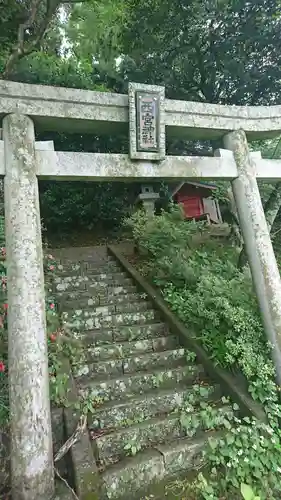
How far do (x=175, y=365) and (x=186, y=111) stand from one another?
3099mm

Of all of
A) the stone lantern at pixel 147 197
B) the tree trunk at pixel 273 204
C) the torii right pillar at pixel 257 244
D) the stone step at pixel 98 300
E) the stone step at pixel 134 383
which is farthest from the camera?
the stone lantern at pixel 147 197

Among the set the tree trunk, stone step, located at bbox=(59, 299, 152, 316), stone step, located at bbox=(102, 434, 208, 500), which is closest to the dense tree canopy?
the tree trunk

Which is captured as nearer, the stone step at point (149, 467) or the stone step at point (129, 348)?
the stone step at point (149, 467)

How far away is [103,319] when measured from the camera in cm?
442

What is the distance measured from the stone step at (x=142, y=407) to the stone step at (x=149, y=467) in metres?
0.34

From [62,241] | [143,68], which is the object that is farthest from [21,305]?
[143,68]

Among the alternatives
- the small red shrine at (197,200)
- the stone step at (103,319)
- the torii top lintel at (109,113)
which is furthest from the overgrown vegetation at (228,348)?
the small red shrine at (197,200)

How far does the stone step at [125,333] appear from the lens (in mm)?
4051

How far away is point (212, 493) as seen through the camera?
2.55 m

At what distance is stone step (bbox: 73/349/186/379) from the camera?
3557 mm

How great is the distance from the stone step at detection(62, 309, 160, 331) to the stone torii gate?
1.65 meters

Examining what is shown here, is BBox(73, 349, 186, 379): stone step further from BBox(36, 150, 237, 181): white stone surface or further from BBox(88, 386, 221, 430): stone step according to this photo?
BBox(36, 150, 237, 181): white stone surface

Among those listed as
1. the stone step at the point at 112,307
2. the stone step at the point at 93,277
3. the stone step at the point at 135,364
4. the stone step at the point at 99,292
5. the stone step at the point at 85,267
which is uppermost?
the stone step at the point at 85,267

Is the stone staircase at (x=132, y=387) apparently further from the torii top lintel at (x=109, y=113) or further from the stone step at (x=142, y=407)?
the torii top lintel at (x=109, y=113)
